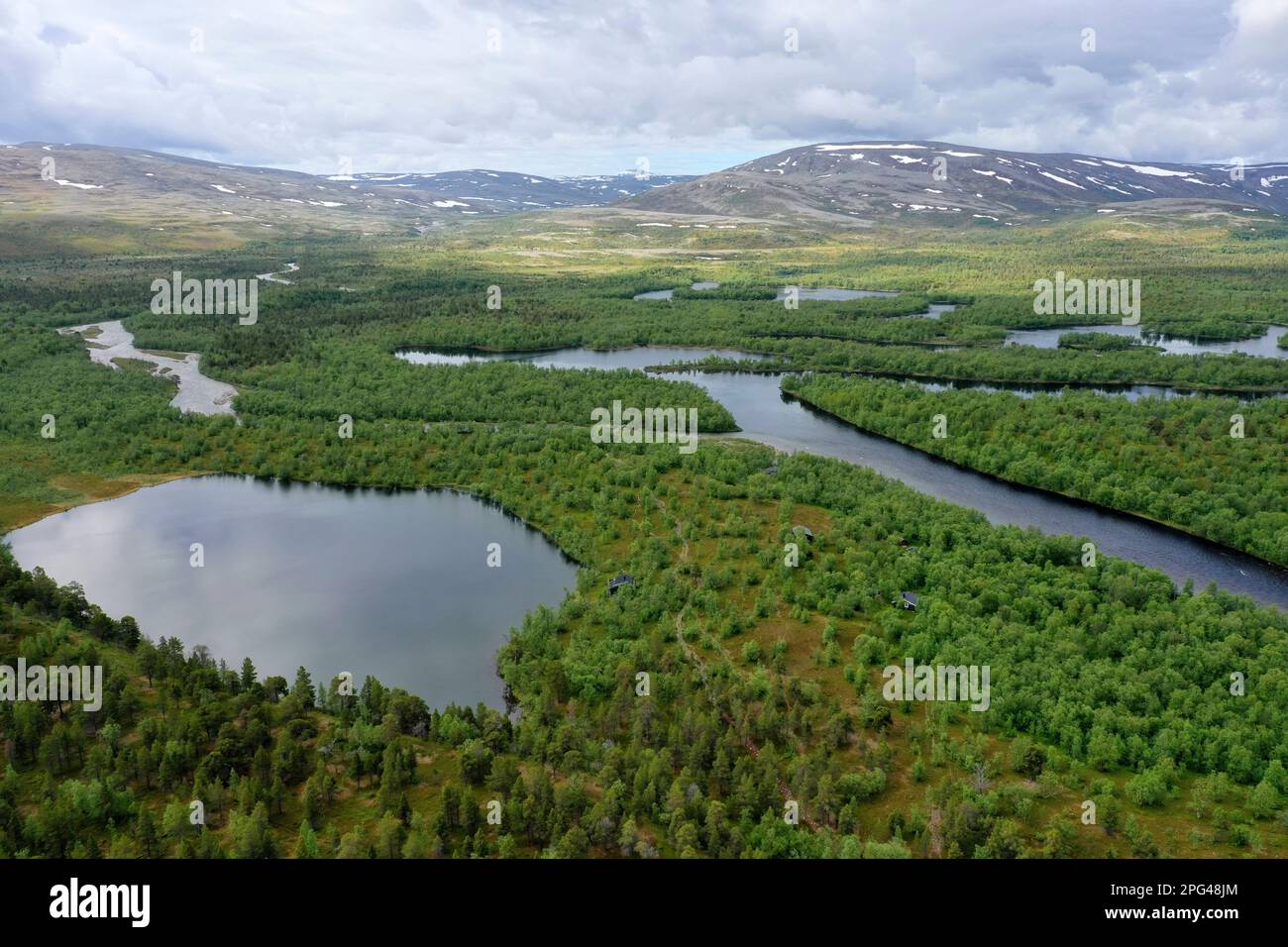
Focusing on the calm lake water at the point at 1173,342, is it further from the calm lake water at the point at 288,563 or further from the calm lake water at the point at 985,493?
the calm lake water at the point at 288,563

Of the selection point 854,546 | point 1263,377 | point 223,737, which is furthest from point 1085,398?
point 223,737

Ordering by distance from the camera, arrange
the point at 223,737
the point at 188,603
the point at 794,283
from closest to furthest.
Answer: the point at 223,737 < the point at 188,603 < the point at 794,283

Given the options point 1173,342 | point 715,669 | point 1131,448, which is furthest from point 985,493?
point 1173,342

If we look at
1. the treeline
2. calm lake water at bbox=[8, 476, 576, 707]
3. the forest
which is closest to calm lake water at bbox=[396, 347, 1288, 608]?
the treeline

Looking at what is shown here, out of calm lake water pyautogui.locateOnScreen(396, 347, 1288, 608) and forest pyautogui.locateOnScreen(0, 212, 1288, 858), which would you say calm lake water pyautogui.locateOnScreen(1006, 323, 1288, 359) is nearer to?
forest pyautogui.locateOnScreen(0, 212, 1288, 858)

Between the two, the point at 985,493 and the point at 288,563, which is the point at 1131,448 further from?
the point at 288,563
